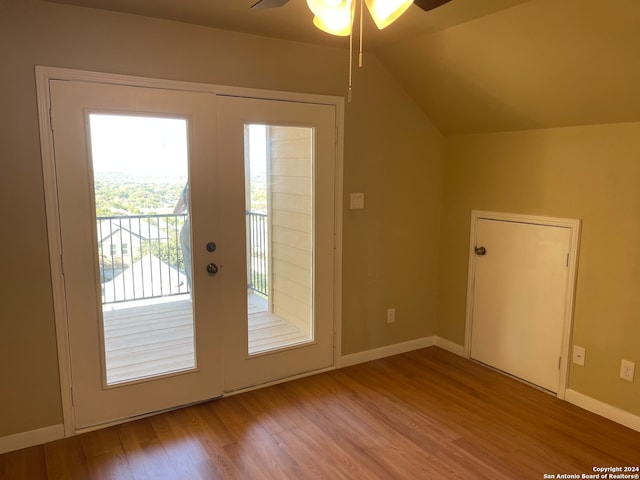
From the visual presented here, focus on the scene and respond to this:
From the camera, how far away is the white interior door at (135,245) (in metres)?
2.46

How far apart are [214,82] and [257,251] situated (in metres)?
1.11

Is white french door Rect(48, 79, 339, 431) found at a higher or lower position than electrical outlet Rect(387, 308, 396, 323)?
higher

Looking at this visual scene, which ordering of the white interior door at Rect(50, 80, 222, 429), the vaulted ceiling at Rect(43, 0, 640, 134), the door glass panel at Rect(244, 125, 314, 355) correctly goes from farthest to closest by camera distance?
the door glass panel at Rect(244, 125, 314, 355) → the white interior door at Rect(50, 80, 222, 429) → the vaulted ceiling at Rect(43, 0, 640, 134)

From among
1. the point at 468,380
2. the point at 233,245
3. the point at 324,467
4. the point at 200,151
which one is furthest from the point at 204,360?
the point at 468,380

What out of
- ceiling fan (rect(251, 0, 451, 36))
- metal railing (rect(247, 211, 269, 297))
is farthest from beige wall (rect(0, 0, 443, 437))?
ceiling fan (rect(251, 0, 451, 36))

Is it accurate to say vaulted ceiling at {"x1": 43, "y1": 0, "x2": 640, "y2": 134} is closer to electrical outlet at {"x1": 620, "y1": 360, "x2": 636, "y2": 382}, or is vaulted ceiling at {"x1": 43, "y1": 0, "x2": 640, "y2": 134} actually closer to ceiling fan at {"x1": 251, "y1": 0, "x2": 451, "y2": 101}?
ceiling fan at {"x1": 251, "y1": 0, "x2": 451, "y2": 101}

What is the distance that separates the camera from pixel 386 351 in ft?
12.3

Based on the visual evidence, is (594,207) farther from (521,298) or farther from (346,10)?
(346,10)

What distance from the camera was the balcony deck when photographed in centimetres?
269

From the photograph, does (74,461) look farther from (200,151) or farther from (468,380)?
(468,380)

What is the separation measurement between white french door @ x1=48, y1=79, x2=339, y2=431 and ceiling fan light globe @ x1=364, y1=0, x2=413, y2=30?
1.43 meters

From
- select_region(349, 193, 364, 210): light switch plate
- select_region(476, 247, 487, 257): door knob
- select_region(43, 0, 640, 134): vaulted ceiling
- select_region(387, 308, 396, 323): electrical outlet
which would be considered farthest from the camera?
select_region(387, 308, 396, 323): electrical outlet

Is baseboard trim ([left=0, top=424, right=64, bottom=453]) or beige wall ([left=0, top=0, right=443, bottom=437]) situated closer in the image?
beige wall ([left=0, top=0, right=443, bottom=437])

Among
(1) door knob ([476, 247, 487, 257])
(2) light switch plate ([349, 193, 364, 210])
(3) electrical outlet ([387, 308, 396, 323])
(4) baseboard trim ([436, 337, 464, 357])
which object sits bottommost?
(4) baseboard trim ([436, 337, 464, 357])
